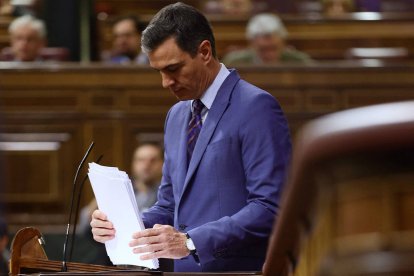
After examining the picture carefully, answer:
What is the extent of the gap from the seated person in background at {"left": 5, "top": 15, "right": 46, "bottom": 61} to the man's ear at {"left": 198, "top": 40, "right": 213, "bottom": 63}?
4517 millimetres

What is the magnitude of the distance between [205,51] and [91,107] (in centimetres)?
405

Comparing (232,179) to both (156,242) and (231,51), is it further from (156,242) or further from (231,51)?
(231,51)

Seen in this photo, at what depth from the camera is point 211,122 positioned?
2479 millimetres

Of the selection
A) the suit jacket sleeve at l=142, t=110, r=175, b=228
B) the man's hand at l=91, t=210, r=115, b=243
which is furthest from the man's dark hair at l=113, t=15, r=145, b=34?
the man's hand at l=91, t=210, r=115, b=243

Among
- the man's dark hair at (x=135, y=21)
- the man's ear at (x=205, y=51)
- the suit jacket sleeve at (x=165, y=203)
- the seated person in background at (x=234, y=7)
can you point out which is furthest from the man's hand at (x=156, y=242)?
the seated person in background at (x=234, y=7)

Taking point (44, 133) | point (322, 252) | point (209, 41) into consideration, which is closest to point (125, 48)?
point (44, 133)

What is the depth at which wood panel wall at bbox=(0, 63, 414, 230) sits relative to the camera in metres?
6.34

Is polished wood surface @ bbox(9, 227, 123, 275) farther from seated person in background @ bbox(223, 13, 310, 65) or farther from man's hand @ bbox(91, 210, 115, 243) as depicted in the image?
seated person in background @ bbox(223, 13, 310, 65)

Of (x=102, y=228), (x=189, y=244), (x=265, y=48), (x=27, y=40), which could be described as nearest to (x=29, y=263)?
(x=102, y=228)

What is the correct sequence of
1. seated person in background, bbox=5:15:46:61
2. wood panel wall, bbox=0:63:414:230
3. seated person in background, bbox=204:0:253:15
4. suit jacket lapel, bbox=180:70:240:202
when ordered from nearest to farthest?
suit jacket lapel, bbox=180:70:240:202 < wood panel wall, bbox=0:63:414:230 < seated person in background, bbox=5:15:46:61 < seated person in background, bbox=204:0:253:15

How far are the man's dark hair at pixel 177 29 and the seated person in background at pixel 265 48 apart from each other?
13.2 ft

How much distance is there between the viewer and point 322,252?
0.73 meters

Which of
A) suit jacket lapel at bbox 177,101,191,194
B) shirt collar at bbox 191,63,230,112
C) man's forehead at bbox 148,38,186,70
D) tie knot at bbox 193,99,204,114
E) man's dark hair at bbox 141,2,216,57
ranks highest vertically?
man's dark hair at bbox 141,2,216,57

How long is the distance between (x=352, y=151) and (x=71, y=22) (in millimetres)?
7924
